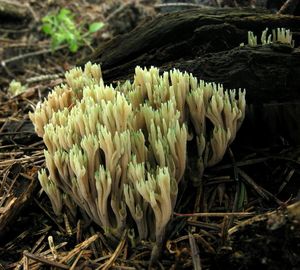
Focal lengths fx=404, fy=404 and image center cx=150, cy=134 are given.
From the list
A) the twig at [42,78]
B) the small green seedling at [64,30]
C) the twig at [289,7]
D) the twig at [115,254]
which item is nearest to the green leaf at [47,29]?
the small green seedling at [64,30]

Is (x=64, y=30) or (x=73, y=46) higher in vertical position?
(x=64, y=30)

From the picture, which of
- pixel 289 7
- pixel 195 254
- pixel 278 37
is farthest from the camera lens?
pixel 289 7

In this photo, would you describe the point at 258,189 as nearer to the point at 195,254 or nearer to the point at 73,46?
the point at 195,254

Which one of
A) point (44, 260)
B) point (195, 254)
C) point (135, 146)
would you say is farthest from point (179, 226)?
point (44, 260)

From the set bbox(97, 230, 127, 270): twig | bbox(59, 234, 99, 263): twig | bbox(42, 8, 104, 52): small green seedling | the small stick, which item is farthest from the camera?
bbox(42, 8, 104, 52): small green seedling

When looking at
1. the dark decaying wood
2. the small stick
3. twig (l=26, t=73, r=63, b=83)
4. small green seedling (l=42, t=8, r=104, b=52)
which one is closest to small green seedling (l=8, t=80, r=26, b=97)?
twig (l=26, t=73, r=63, b=83)

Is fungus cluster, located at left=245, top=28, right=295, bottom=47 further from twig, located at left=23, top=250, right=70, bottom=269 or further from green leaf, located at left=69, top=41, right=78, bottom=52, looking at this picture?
green leaf, located at left=69, top=41, right=78, bottom=52
